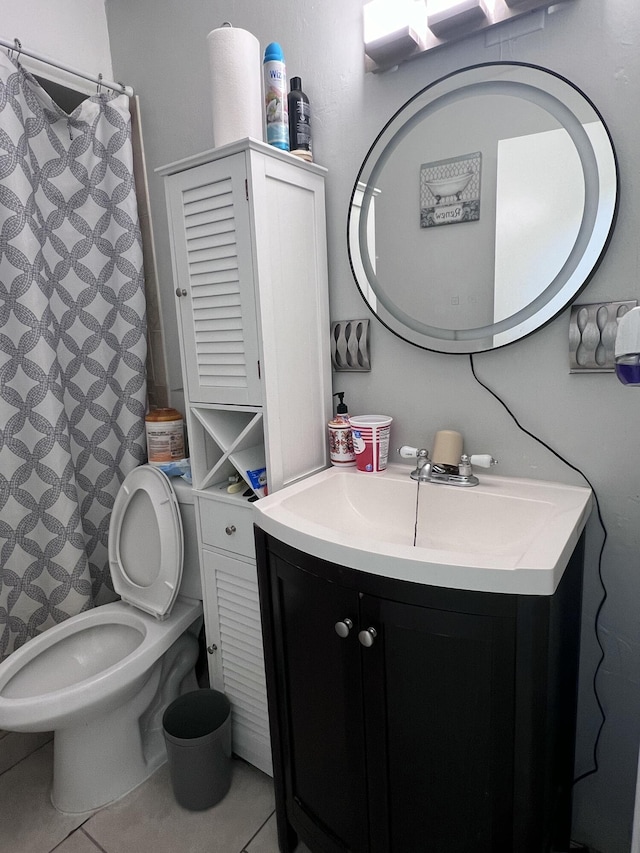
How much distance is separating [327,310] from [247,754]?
1.28 m

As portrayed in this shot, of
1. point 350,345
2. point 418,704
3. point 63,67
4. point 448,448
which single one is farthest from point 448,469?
point 63,67

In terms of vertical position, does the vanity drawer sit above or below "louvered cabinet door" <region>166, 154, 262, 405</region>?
below

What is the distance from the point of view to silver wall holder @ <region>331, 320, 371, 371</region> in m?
1.40

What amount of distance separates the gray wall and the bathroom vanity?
10 cm

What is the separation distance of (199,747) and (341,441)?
2.87ft

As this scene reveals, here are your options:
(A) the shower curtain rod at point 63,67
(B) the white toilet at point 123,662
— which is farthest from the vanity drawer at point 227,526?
(A) the shower curtain rod at point 63,67

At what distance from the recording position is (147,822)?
55.3 inches

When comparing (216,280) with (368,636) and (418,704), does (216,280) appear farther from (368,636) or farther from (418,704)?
(418,704)

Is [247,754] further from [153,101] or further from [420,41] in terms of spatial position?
[153,101]

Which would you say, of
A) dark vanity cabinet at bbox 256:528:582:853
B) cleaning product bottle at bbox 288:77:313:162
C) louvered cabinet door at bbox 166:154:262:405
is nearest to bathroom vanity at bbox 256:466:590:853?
dark vanity cabinet at bbox 256:528:582:853

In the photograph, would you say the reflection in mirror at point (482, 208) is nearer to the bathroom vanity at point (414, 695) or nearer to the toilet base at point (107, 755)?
the bathroom vanity at point (414, 695)

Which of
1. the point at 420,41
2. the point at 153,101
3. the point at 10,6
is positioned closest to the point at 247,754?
the point at 420,41

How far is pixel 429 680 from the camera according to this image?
888 millimetres

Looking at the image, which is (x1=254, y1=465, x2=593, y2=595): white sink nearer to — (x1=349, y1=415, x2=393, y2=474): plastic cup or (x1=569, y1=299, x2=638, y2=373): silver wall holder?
(x1=349, y1=415, x2=393, y2=474): plastic cup
